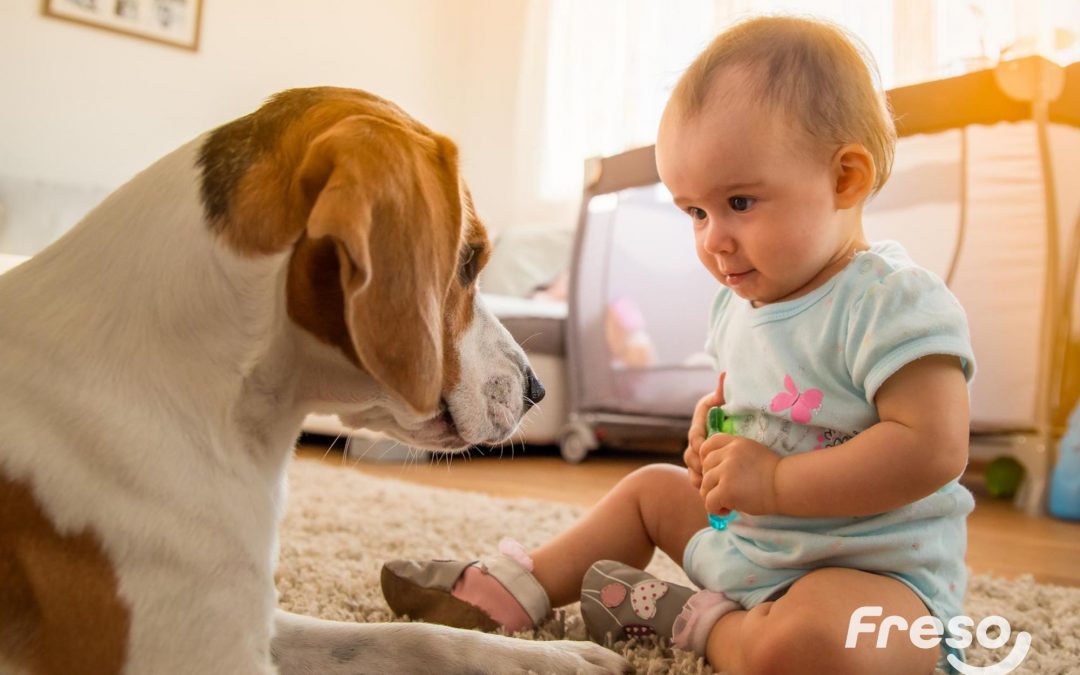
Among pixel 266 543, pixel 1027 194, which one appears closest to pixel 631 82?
Result: pixel 1027 194

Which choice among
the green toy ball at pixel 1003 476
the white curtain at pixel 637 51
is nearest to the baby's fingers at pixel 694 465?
the green toy ball at pixel 1003 476

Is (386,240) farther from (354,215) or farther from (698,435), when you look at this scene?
(698,435)

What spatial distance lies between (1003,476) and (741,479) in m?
2.13

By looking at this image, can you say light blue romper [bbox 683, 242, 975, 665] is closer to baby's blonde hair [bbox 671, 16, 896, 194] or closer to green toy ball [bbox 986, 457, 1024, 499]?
baby's blonde hair [bbox 671, 16, 896, 194]

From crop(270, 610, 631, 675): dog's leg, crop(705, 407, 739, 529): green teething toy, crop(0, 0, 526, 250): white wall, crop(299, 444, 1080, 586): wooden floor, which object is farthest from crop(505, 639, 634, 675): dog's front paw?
crop(0, 0, 526, 250): white wall

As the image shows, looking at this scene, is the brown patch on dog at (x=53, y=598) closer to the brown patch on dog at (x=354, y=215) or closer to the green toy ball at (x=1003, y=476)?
the brown patch on dog at (x=354, y=215)

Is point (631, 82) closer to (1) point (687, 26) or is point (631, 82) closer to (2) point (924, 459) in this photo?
(1) point (687, 26)

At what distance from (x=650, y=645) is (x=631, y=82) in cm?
469

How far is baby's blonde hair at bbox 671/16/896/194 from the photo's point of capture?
1.13m

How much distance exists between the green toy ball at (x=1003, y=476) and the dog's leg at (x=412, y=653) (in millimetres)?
2174

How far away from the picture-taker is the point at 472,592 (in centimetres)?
131

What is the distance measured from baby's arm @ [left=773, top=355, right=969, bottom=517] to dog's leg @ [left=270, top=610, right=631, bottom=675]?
317 mm

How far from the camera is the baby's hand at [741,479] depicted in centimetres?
110

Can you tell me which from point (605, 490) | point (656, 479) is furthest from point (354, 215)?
point (605, 490)
